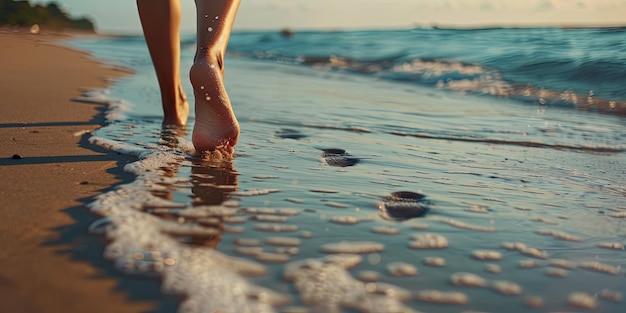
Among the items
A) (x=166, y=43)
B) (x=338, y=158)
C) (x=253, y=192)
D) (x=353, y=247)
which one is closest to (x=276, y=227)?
(x=353, y=247)

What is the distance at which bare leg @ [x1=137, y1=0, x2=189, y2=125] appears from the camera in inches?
98.2

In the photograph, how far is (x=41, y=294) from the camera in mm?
972

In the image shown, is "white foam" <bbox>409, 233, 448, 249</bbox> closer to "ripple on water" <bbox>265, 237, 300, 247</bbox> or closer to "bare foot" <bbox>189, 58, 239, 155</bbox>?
"ripple on water" <bbox>265, 237, 300, 247</bbox>

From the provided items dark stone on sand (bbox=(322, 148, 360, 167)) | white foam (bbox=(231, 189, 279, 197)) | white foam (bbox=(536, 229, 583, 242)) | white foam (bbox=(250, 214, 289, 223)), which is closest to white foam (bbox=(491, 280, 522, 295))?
white foam (bbox=(536, 229, 583, 242))

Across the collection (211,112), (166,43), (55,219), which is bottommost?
(55,219)

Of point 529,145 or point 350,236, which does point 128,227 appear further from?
point 529,145

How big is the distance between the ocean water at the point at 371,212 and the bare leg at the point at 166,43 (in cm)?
13

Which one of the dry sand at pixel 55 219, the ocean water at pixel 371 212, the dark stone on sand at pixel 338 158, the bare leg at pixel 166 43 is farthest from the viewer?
the bare leg at pixel 166 43

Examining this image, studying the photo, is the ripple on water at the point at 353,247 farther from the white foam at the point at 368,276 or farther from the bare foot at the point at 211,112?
the bare foot at the point at 211,112

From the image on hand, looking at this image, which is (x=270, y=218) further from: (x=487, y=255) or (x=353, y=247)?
(x=487, y=255)

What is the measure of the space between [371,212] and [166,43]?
1.38 metres

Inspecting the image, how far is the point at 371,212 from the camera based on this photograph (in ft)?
4.96

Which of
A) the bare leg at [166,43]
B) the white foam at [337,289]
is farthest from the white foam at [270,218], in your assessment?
the bare leg at [166,43]

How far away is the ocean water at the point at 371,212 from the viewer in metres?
1.08
